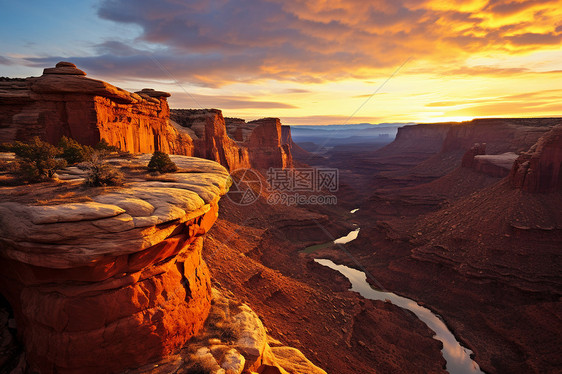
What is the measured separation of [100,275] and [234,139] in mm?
45306

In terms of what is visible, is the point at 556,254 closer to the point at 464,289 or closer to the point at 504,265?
the point at 504,265

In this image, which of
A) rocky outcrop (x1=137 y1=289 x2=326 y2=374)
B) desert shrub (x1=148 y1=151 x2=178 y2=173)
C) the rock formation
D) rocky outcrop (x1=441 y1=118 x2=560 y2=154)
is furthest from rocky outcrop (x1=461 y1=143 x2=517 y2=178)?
desert shrub (x1=148 y1=151 x2=178 y2=173)

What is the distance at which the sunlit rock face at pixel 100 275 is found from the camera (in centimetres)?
497

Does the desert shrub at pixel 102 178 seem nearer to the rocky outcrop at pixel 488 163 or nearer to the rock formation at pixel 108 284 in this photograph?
the rock formation at pixel 108 284

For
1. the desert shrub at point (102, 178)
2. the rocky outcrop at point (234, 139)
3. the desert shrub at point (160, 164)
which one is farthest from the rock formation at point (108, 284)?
the rocky outcrop at point (234, 139)

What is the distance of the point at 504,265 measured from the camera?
2128 centimetres

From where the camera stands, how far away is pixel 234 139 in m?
49.2

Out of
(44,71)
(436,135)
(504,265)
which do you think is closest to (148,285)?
(44,71)

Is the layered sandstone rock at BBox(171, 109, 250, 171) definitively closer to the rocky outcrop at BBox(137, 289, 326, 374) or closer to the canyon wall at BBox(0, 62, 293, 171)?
the canyon wall at BBox(0, 62, 293, 171)

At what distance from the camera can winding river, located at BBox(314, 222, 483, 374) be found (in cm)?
1622

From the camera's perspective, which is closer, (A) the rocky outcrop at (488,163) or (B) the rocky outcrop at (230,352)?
(B) the rocky outcrop at (230,352)

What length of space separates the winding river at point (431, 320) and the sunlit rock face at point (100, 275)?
17.5 metres

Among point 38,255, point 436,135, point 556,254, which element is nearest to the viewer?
point 38,255

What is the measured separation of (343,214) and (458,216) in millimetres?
21354
